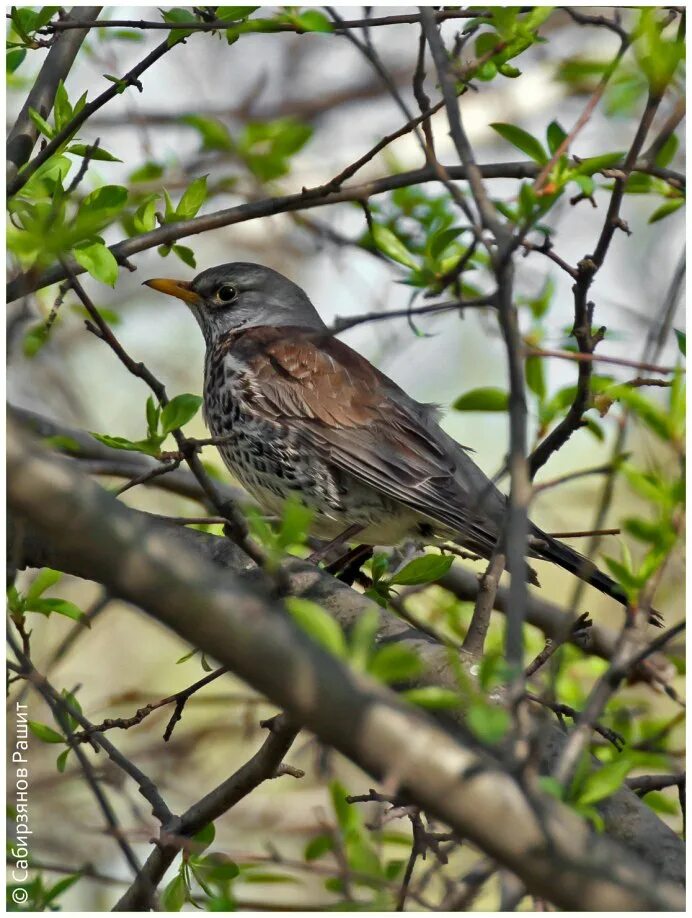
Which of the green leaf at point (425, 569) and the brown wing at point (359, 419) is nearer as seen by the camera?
the green leaf at point (425, 569)

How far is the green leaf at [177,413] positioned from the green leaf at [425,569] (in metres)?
0.89

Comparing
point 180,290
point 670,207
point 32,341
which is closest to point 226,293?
point 180,290

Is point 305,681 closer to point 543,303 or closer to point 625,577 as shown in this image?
point 625,577

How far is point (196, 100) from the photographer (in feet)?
26.3

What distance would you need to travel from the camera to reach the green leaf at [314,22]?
3383mm

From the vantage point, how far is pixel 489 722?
1979 mm

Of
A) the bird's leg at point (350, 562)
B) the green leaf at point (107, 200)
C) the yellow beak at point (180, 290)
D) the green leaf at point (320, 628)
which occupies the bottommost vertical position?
the green leaf at point (320, 628)

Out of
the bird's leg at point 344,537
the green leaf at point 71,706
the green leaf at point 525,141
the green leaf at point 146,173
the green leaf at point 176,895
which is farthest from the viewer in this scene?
the green leaf at point 146,173

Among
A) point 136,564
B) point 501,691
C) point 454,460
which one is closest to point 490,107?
point 454,460

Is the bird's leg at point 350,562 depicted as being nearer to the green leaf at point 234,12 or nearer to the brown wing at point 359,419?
the brown wing at point 359,419

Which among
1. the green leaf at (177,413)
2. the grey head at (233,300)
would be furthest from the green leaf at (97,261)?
the grey head at (233,300)

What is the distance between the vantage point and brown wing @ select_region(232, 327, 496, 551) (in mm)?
4814

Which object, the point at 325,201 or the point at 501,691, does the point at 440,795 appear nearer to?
the point at 501,691

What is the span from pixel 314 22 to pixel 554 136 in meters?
0.84
